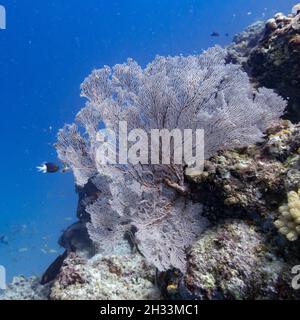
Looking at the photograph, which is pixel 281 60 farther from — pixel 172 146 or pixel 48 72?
pixel 48 72

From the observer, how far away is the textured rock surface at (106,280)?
5.22 meters

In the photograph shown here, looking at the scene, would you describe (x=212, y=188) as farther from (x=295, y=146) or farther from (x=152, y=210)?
(x=295, y=146)

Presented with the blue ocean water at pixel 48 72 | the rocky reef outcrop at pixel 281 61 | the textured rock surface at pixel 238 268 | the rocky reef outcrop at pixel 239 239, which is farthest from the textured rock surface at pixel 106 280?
the blue ocean water at pixel 48 72

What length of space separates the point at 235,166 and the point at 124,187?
1.54 m

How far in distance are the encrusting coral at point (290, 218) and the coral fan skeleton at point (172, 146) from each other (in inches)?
44.0

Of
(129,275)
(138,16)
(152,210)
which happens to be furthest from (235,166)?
(138,16)

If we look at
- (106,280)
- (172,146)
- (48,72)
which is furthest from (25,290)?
(48,72)

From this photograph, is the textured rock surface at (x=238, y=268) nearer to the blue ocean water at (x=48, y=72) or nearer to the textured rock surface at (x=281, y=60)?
the textured rock surface at (x=281, y=60)

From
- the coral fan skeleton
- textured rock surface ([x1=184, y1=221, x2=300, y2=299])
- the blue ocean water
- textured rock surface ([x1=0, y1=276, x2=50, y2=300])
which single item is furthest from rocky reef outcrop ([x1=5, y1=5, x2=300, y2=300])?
the blue ocean water

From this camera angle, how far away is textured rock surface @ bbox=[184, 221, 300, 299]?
3822mm

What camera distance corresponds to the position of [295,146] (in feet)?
15.2

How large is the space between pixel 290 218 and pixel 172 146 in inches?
70.0

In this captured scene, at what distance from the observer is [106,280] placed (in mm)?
5578
